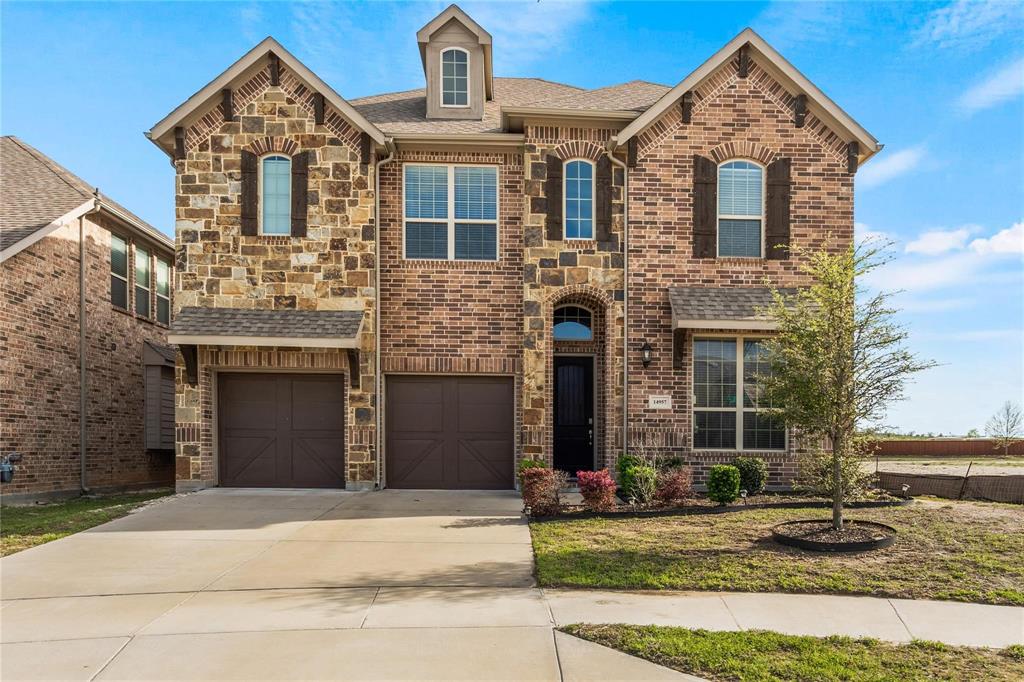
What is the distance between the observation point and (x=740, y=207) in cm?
1381

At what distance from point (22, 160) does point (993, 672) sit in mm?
20844

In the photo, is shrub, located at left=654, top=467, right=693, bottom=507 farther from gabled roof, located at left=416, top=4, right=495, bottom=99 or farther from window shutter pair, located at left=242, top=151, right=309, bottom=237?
gabled roof, located at left=416, top=4, right=495, bottom=99

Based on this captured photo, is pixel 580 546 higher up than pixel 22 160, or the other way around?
pixel 22 160

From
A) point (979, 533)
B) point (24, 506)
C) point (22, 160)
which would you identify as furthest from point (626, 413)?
point (22, 160)

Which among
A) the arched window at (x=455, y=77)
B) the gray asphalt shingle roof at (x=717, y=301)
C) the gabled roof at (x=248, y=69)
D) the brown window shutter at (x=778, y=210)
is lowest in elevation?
the gray asphalt shingle roof at (x=717, y=301)

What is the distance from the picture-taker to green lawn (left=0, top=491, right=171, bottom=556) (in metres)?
9.46

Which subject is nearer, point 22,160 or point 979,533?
point 979,533

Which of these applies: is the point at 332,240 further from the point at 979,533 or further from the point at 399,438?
the point at 979,533

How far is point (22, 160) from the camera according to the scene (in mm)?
17094

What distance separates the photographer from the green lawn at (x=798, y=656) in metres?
5.11

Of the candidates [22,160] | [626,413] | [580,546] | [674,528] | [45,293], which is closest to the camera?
[580,546]

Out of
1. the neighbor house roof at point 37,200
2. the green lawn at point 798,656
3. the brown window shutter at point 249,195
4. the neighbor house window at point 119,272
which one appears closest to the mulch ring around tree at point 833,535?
the green lawn at point 798,656

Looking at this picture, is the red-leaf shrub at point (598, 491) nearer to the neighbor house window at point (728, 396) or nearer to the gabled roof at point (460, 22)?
the neighbor house window at point (728, 396)

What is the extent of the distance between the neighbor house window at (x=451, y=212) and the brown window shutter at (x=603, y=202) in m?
2.04
